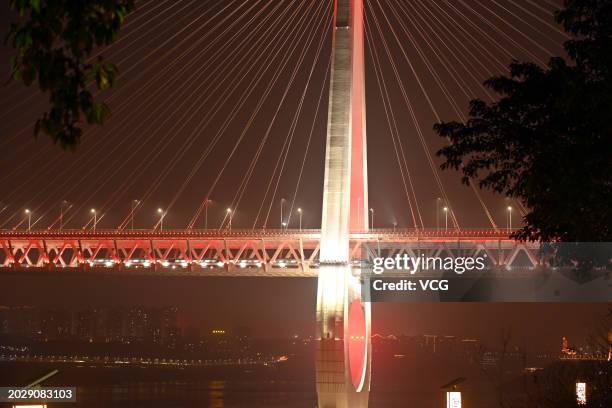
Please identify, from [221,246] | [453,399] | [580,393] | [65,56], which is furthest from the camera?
[221,246]

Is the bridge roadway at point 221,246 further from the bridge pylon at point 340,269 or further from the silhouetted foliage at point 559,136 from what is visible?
the silhouetted foliage at point 559,136

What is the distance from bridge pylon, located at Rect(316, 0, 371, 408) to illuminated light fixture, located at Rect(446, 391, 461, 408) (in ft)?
48.3

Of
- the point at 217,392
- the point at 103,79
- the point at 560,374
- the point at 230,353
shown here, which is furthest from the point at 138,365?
the point at 103,79

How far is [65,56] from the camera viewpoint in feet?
17.3

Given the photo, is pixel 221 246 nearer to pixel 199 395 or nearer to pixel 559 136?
pixel 199 395

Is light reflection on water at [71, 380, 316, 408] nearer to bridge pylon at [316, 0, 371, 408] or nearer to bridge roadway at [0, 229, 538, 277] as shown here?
bridge roadway at [0, 229, 538, 277]

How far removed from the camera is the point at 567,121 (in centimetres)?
1115

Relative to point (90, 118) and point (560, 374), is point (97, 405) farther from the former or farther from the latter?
point (90, 118)

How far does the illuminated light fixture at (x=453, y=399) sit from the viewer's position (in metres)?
14.8

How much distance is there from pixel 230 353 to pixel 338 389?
373ft

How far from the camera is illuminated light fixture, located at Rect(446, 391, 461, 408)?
1480cm

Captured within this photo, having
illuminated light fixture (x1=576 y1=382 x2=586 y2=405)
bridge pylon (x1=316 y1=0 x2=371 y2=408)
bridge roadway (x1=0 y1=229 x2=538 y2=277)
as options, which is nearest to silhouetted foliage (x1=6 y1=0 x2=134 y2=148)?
illuminated light fixture (x1=576 y1=382 x2=586 y2=405)

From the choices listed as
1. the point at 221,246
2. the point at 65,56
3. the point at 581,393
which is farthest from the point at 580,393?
the point at 221,246

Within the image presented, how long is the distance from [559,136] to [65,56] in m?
7.29
